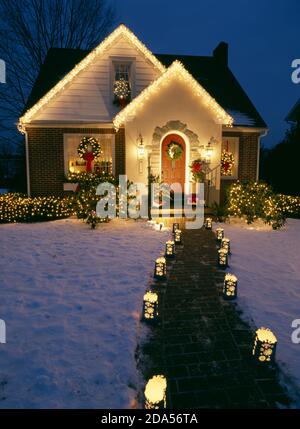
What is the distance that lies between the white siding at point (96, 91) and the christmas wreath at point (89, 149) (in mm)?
862

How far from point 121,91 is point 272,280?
33.8ft

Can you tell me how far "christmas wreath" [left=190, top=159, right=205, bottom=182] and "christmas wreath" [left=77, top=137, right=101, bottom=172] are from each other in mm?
4109

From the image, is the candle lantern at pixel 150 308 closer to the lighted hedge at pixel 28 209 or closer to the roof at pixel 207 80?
the lighted hedge at pixel 28 209

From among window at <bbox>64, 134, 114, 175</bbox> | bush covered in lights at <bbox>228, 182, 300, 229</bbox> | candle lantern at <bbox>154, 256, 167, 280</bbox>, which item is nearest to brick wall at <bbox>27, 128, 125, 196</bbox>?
window at <bbox>64, 134, 114, 175</bbox>

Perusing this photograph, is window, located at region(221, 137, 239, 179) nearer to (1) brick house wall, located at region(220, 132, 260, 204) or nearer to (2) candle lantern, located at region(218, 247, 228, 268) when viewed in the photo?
(1) brick house wall, located at region(220, 132, 260, 204)

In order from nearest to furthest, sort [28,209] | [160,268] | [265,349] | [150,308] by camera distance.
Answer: [265,349]
[150,308]
[160,268]
[28,209]

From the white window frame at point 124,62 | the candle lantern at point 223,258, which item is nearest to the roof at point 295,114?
the white window frame at point 124,62

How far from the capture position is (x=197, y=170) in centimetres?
1295

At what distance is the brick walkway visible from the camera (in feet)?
11.9

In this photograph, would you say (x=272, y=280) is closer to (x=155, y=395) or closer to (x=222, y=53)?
(x=155, y=395)

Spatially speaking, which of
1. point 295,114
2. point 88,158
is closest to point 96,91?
point 88,158

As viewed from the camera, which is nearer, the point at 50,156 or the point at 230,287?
the point at 230,287

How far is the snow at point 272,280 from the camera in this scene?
471 centimetres
